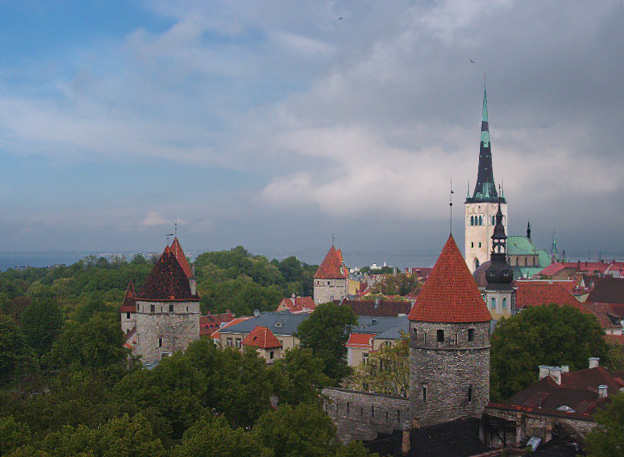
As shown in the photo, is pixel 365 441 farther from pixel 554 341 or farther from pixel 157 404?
pixel 554 341

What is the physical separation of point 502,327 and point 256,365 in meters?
13.0

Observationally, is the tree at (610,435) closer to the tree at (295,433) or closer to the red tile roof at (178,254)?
the tree at (295,433)

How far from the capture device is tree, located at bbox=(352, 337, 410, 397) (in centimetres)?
4319

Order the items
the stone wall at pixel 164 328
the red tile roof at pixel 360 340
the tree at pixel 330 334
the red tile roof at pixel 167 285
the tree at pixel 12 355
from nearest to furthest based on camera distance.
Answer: the stone wall at pixel 164 328 < the red tile roof at pixel 167 285 < the tree at pixel 330 334 < the red tile roof at pixel 360 340 < the tree at pixel 12 355

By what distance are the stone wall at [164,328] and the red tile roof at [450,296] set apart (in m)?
22.0

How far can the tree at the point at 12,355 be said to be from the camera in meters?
60.0

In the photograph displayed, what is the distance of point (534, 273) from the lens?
12619 centimetres

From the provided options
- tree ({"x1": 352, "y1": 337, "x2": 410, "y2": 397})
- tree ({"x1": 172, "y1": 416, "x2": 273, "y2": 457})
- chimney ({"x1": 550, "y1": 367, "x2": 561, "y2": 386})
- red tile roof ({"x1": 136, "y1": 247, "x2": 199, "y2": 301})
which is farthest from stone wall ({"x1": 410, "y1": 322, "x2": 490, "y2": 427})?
red tile roof ({"x1": 136, "y1": 247, "x2": 199, "y2": 301})

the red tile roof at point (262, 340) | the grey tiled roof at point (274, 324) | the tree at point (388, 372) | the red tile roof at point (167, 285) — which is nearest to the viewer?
the tree at point (388, 372)

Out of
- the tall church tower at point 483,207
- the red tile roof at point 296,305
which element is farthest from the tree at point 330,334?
the tall church tower at point 483,207

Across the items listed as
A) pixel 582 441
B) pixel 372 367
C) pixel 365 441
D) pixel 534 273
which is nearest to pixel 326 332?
pixel 372 367

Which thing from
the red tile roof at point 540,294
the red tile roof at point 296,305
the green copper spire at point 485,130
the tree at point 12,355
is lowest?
the tree at point 12,355

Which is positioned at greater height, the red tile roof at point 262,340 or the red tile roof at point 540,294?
the red tile roof at point 540,294

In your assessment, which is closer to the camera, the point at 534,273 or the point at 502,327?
the point at 502,327
